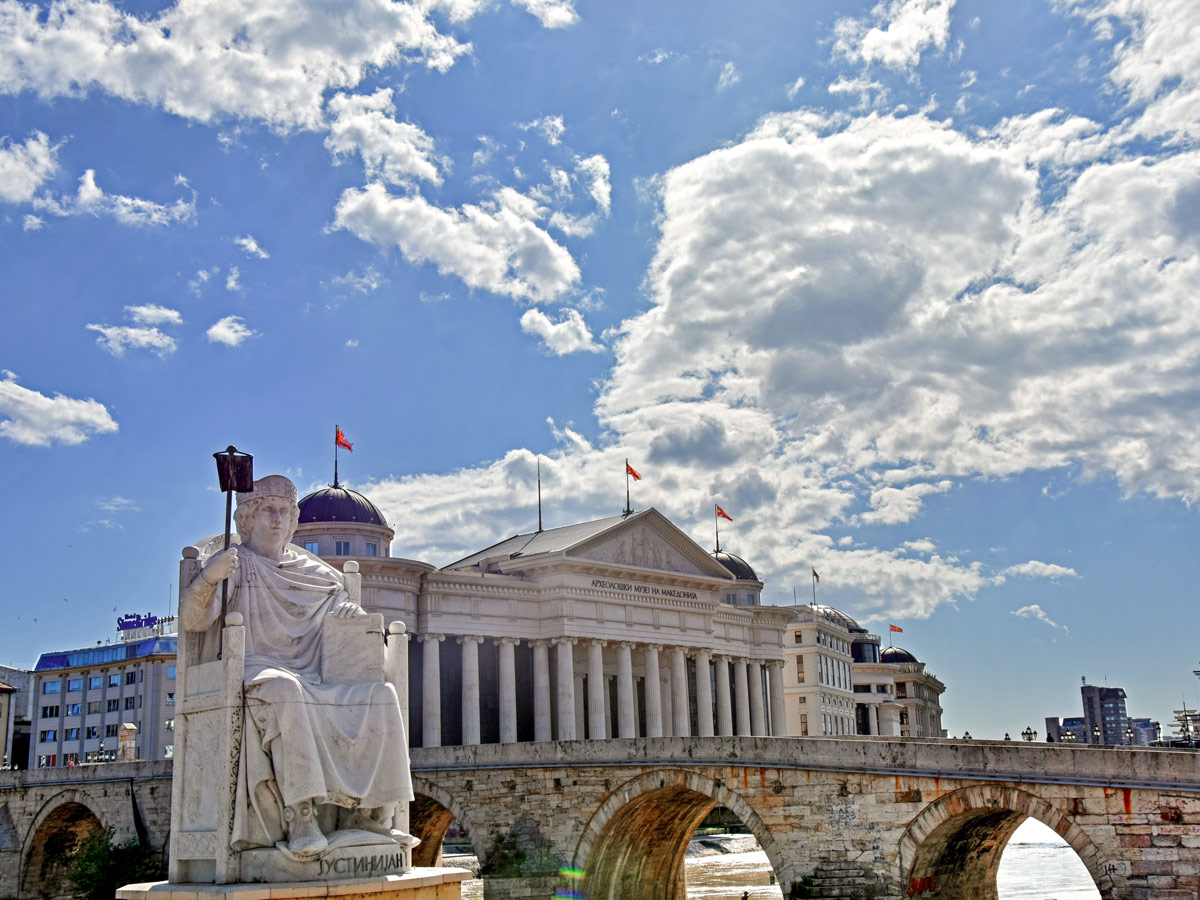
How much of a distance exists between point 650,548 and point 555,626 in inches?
264

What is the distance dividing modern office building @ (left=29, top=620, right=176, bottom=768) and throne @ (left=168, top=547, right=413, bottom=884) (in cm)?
5666

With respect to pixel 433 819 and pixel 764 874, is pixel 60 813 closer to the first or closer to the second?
pixel 433 819

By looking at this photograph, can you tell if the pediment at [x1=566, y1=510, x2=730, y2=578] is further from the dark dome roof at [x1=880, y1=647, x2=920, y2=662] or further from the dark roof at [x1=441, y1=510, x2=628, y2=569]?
the dark dome roof at [x1=880, y1=647, x2=920, y2=662]

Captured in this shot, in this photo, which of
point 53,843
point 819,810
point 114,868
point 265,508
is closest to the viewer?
point 265,508

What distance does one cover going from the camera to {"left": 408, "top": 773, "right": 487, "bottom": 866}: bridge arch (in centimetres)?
2978

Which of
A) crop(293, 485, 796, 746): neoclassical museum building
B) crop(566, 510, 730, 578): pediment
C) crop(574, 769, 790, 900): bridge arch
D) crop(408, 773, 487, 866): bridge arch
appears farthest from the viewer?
crop(566, 510, 730, 578): pediment

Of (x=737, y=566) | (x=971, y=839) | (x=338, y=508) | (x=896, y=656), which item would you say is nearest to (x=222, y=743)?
(x=971, y=839)

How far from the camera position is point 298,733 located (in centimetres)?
1052

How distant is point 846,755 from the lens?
23656mm

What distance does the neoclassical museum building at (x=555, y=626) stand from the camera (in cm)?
4712

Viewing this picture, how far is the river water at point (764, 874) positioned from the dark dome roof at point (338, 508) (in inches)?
579

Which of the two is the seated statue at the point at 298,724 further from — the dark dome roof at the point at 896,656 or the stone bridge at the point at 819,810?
the dark dome roof at the point at 896,656

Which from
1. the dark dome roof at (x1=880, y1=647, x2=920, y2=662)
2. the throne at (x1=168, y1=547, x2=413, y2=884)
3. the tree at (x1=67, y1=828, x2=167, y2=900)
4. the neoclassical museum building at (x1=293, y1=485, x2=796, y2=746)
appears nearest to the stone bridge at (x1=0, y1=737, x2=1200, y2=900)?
the tree at (x1=67, y1=828, x2=167, y2=900)

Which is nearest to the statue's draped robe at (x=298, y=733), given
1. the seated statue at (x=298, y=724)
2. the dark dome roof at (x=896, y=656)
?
the seated statue at (x=298, y=724)
